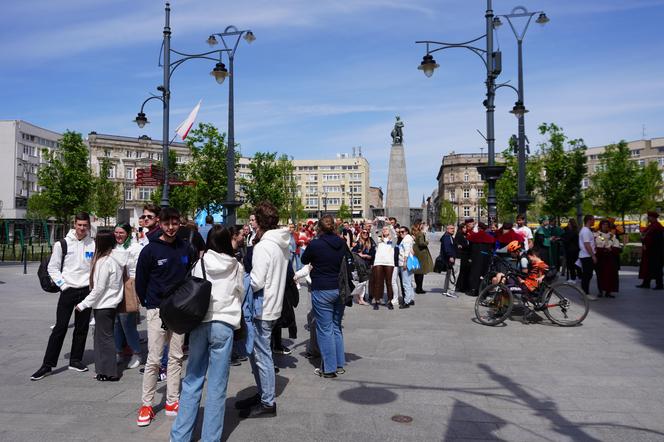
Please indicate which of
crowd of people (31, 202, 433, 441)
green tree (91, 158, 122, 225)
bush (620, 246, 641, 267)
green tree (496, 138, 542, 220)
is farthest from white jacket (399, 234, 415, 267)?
green tree (91, 158, 122, 225)

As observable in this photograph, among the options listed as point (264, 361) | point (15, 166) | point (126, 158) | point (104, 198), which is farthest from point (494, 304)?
point (126, 158)

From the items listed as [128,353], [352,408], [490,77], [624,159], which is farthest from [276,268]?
[624,159]

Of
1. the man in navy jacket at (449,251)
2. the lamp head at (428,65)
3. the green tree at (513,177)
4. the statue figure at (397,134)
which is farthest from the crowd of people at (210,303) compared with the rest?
the green tree at (513,177)

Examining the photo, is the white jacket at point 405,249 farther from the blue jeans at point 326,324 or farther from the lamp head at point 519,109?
the lamp head at point 519,109

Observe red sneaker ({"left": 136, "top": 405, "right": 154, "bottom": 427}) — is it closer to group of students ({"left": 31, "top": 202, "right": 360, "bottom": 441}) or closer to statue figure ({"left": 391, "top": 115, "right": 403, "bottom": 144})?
group of students ({"left": 31, "top": 202, "right": 360, "bottom": 441})

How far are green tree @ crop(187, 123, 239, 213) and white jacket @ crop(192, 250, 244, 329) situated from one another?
32.6 meters

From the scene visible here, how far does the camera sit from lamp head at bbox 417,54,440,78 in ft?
48.8

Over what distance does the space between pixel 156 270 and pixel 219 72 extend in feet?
44.0

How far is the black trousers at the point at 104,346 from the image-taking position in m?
5.98

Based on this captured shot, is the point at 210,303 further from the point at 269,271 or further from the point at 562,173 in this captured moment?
the point at 562,173

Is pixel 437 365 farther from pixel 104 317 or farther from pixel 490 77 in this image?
pixel 490 77

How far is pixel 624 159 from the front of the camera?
4541 centimetres

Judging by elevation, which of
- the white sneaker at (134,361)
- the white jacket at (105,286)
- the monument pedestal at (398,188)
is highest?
the monument pedestal at (398,188)

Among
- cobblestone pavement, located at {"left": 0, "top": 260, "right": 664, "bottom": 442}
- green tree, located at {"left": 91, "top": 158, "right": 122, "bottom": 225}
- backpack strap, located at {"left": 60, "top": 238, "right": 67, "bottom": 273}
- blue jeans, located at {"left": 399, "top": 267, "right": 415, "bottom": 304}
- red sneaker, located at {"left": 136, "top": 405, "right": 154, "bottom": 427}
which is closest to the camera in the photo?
cobblestone pavement, located at {"left": 0, "top": 260, "right": 664, "bottom": 442}
